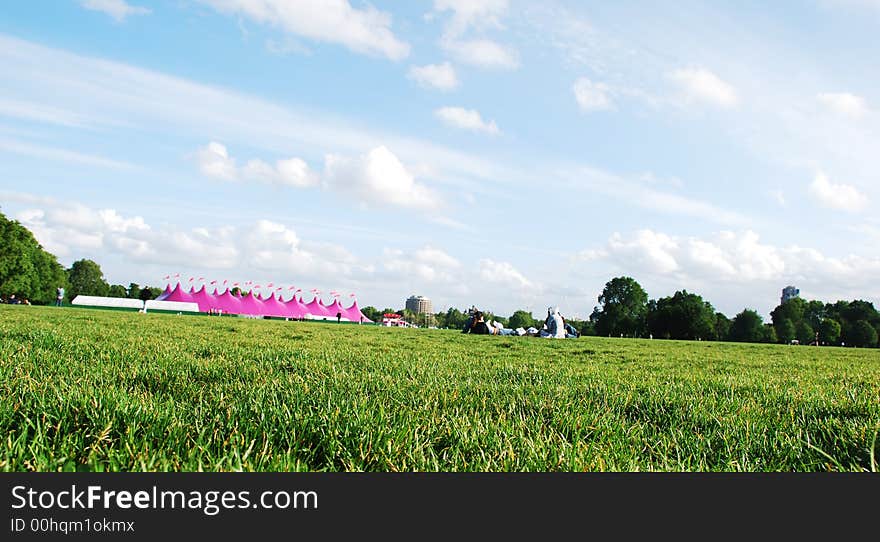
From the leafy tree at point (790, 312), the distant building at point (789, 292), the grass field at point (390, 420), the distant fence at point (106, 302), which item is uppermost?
the distant building at point (789, 292)

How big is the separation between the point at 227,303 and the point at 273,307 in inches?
340

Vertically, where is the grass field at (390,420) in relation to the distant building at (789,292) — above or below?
below

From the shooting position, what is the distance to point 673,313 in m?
79.1

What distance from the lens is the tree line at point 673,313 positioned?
214ft

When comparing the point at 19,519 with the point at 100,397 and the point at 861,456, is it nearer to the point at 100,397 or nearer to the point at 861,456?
the point at 100,397

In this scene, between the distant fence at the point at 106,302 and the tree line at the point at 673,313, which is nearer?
the tree line at the point at 673,313

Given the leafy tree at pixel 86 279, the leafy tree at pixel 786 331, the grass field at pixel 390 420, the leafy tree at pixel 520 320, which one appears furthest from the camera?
the leafy tree at pixel 520 320

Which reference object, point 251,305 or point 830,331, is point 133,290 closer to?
point 251,305

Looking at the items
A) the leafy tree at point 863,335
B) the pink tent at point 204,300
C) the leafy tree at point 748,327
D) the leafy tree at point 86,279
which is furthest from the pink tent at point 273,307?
the leafy tree at point 863,335

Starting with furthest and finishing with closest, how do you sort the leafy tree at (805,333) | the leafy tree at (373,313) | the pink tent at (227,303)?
the leafy tree at (373,313) → the leafy tree at (805,333) → the pink tent at (227,303)

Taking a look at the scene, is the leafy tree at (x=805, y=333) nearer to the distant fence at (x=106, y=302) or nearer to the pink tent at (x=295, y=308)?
the pink tent at (x=295, y=308)

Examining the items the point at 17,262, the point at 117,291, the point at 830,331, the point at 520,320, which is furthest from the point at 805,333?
the point at 117,291

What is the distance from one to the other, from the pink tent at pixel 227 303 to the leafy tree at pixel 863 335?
281ft

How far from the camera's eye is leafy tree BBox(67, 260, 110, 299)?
411 feet
